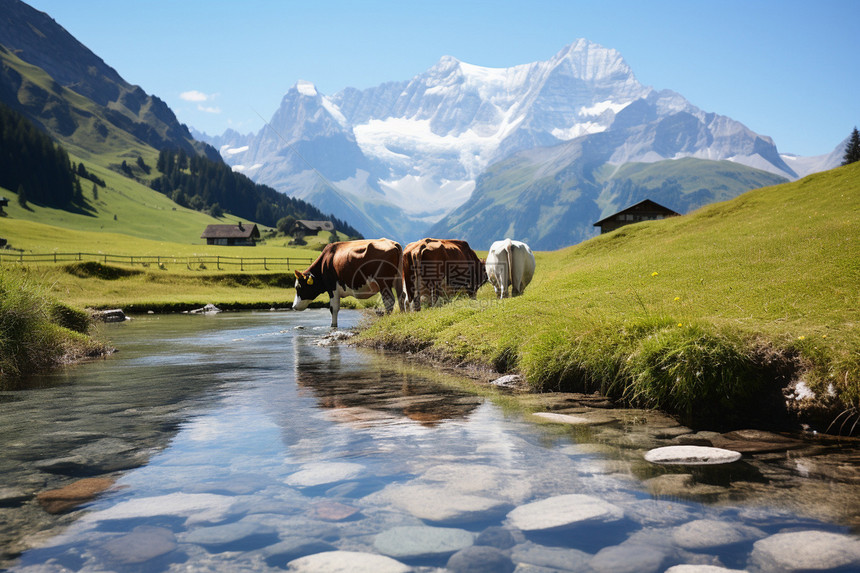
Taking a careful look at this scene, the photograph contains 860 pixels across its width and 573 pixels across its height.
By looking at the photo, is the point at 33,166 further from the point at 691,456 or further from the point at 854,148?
the point at 691,456

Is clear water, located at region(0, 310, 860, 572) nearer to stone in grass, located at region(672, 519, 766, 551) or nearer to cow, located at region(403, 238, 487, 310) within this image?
stone in grass, located at region(672, 519, 766, 551)

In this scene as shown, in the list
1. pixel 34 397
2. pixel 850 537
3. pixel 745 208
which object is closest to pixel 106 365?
pixel 34 397

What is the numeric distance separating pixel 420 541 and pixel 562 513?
4.26 feet

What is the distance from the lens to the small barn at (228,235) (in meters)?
164

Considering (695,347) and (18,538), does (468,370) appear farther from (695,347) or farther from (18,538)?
(18,538)

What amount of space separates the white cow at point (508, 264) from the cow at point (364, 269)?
3.29 metres

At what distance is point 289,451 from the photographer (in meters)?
7.68

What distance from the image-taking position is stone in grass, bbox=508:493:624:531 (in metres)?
5.30

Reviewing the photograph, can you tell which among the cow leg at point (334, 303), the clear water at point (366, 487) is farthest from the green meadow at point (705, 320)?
the cow leg at point (334, 303)

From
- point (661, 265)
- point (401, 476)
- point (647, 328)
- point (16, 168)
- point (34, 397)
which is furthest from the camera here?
point (16, 168)

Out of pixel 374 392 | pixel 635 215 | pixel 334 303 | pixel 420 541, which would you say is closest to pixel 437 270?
pixel 334 303

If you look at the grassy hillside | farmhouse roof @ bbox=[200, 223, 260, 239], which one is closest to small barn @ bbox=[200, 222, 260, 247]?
farmhouse roof @ bbox=[200, 223, 260, 239]

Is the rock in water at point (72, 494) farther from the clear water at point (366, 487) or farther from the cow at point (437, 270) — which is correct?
the cow at point (437, 270)

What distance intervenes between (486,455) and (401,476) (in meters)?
1.19
